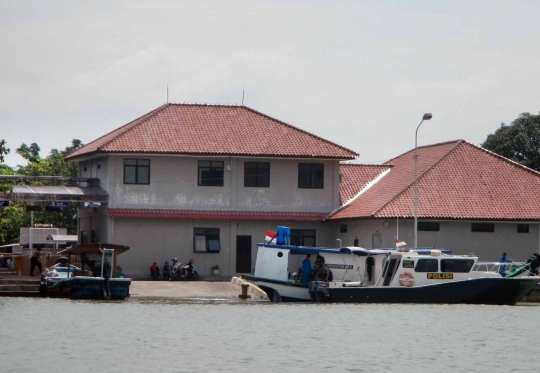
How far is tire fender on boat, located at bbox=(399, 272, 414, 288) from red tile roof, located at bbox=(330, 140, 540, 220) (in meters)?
7.83

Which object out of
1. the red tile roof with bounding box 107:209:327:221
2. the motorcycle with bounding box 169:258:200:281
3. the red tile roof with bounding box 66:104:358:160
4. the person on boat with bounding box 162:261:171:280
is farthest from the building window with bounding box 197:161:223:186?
the person on boat with bounding box 162:261:171:280

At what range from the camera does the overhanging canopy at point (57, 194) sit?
60.2 metres

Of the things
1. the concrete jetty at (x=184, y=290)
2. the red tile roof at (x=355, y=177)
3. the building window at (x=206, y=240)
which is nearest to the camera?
the concrete jetty at (x=184, y=290)

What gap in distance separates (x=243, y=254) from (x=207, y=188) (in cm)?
387

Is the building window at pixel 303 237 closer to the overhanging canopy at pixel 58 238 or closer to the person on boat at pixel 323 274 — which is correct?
the person on boat at pixel 323 274

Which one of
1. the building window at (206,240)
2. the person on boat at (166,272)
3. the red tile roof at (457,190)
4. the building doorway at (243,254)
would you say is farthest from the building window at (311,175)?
the person on boat at (166,272)

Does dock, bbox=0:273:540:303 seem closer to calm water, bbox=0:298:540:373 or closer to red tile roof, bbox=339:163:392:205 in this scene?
calm water, bbox=0:298:540:373

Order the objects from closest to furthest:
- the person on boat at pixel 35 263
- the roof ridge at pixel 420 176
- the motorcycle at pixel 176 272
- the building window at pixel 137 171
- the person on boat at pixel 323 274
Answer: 1. the person on boat at pixel 323 274
2. the person on boat at pixel 35 263
3. the roof ridge at pixel 420 176
4. the motorcycle at pixel 176 272
5. the building window at pixel 137 171

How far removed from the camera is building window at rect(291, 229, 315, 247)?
63.4 m

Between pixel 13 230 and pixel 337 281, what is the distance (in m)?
52.2

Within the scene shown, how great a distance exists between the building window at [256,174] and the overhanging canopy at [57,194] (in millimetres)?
7343

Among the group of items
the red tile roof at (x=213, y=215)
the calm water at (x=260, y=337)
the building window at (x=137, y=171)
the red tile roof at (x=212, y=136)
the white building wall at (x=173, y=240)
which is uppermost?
the red tile roof at (x=212, y=136)

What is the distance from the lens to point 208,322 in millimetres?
42750

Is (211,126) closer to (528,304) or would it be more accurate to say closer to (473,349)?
(528,304)
